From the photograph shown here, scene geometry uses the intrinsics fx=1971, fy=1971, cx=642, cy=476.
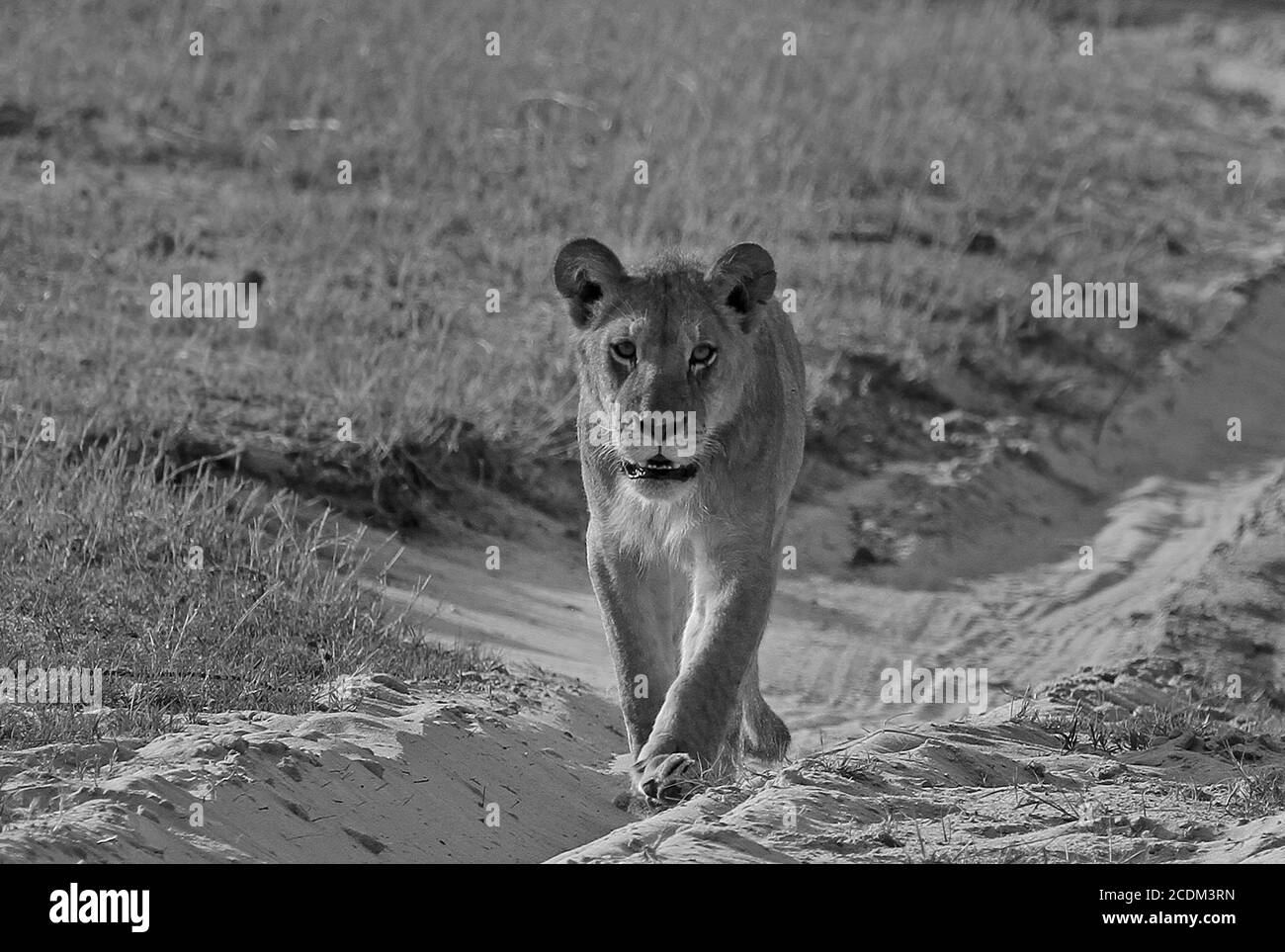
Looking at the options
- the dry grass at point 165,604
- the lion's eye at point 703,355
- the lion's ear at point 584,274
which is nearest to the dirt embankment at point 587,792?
the dry grass at point 165,604

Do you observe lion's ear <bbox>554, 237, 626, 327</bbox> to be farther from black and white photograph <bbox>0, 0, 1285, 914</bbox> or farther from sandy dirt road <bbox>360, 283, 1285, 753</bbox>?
sandy dirt road <bbox>360, 283, 1285, 753</bbox>

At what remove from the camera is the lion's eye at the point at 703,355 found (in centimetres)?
664

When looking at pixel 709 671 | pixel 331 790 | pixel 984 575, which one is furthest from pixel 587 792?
pixel 984 575

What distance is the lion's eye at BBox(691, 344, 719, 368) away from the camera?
21.8ft

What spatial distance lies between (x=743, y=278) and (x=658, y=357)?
60 centimetres

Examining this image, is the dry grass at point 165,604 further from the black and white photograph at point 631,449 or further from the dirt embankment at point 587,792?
the dirt embankment at point 587,792

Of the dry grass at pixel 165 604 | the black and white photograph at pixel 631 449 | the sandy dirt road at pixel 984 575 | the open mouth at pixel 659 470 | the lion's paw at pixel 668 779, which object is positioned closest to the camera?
the black and white photograph at pixel 631 449

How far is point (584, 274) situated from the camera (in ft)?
23.0

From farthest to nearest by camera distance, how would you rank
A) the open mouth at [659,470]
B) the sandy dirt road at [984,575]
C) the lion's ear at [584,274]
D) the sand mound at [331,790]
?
1. the sandy dirt road at [984,575]
2. the lion's ear at [584,274]
3. the open mouth at [659,470]
4. the sand mound at [331,790]

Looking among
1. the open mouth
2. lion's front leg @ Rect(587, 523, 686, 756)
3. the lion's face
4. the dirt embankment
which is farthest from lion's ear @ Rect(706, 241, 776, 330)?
the dirt embankment

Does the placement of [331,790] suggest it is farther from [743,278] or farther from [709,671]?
[743,278]

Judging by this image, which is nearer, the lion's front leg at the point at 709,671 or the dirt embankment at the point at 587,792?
the dirt embankment at the point at 587,792

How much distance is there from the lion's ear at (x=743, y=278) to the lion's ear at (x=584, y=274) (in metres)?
0.35

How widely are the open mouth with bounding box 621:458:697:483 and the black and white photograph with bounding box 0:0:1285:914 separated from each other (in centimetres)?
2
